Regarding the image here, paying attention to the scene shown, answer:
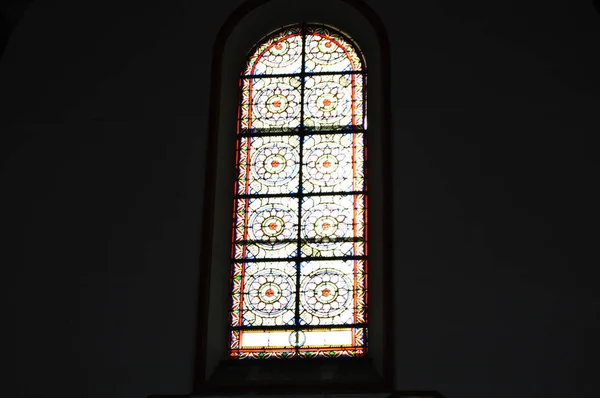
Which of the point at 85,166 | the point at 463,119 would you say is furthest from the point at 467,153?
the point at 85,166

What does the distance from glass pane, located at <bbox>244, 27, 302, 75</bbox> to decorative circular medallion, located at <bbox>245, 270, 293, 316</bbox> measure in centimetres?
180

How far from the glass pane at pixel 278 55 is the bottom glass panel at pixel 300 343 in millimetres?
2222

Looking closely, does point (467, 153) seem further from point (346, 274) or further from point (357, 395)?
point (357, 395)

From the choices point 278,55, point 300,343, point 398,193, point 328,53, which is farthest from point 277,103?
point 300,343

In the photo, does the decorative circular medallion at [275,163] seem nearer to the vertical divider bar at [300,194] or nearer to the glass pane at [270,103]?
the vertical divider bar at [300,194]

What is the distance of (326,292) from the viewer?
7.25m

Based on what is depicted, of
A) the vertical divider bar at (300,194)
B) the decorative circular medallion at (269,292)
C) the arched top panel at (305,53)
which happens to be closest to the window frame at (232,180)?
the arched top panel at (305,53)

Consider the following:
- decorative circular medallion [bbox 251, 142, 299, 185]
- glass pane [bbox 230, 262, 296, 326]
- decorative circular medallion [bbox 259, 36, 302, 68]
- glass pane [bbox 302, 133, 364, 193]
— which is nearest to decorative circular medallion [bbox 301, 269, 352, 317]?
glass pane [bbox 230, 262, 296, 326]

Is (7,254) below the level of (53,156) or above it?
below

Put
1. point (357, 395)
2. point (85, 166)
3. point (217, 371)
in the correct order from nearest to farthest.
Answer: point (357, 395) < point (217, 371) < point (85, 166)

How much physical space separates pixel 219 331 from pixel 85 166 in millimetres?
1590

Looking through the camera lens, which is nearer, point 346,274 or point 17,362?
point 17,362

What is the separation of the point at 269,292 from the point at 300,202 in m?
0.73

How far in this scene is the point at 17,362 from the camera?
22.4 ft
